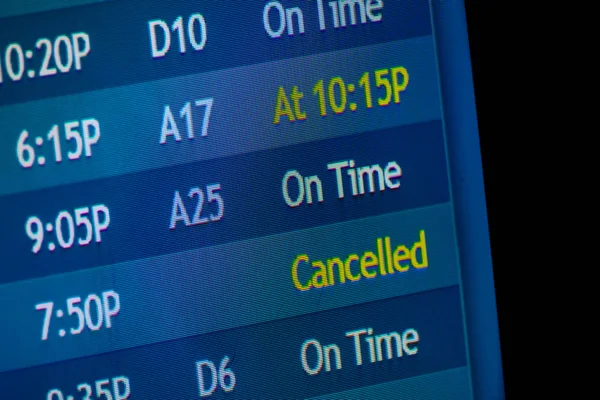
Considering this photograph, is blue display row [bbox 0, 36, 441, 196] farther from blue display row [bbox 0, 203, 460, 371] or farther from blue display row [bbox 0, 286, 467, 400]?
blue display row [bbox 0, 286, 467, 400]

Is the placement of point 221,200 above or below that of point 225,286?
above

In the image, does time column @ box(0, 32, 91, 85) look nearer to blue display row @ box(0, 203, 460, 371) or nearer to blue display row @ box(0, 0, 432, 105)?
blue display row @ box(0, 0, 432, 105)

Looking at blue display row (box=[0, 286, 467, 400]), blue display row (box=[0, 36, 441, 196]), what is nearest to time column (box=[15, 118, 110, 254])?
blue display row (box=[0, 36, 441, 196])

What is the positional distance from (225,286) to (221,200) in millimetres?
119

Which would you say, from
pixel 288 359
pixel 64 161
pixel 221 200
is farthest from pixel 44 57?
pixel 288 359

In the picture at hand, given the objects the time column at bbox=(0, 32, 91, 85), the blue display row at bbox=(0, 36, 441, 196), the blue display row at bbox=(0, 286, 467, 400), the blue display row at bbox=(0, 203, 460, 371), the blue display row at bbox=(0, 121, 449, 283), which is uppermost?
the time column at bbox=(0, 32, 91, 85)

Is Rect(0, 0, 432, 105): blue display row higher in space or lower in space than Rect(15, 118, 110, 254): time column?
higher

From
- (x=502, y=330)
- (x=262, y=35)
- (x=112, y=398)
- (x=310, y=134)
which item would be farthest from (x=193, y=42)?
(x=502, y=330)

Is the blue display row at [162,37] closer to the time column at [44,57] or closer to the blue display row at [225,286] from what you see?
the time column at [44,57]

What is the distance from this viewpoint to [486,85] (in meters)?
1.35

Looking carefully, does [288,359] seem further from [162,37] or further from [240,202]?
[162,37]

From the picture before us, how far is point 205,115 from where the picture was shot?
4.19ft

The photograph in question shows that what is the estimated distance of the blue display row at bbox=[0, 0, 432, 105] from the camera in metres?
1.24

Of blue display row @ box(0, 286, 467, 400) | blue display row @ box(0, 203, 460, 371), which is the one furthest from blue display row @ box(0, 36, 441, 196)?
blue display row @ box(0, 286, 467, 400)
